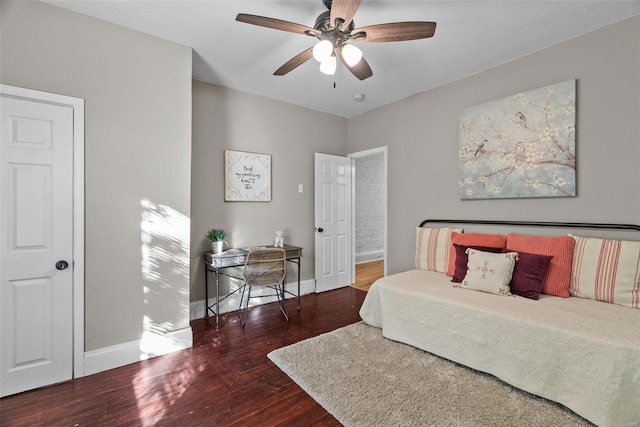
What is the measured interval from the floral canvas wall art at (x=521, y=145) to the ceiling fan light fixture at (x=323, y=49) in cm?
206

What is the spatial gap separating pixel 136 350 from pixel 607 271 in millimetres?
3814

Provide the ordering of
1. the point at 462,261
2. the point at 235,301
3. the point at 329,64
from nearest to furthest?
the point at 329,64 → the point at 462,261 → the point at 235,301

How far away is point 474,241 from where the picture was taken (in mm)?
3045

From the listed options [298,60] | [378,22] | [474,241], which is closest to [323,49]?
[298,60]

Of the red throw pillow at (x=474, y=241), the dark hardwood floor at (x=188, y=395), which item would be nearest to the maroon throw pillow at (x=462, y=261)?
Answer: the red throw pillow at (x=474, y=241)

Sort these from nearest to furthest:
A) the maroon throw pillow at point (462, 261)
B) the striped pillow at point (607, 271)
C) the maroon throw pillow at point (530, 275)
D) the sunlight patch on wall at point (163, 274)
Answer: the striped pillow at point (607, 271), the maroon throw pillow at point (530, 275), the sunlight patch on wall at point (163, 274), the maroon throw pillow at point (462, 261)

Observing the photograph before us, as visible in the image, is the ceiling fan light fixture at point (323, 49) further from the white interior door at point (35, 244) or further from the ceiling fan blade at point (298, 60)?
the white interior door at point (35, 244)

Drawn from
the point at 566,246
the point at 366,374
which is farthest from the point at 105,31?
the point at 566,246

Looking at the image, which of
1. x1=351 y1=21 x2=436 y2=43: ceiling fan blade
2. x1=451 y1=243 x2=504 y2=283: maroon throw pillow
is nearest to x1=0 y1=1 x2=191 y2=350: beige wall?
x1=351 y1=21 x2=436 y2=43: ceiling fan blade

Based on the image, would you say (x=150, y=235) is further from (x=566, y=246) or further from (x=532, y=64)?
(x=532, y=64)

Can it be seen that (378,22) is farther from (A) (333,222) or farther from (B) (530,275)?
(A) (333,222)

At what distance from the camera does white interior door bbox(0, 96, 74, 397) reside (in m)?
2.01

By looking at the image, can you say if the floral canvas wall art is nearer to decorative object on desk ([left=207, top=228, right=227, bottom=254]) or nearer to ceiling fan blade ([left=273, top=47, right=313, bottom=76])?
ceiling fan blade ([left=273, top=47, right=313, bottom=76])

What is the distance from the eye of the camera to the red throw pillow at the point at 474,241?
2.94 m
